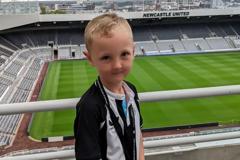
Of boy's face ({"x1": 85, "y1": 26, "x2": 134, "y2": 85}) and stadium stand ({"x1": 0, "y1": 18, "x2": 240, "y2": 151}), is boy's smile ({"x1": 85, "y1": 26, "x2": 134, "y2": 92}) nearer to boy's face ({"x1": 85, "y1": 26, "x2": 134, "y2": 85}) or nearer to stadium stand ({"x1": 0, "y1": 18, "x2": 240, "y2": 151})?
boy's face ({"x1": 85, "y1": 26, "x2": 134, "y2": 85})

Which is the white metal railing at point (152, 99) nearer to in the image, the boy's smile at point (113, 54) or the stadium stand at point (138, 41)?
the boy's smile at point (113, 54)

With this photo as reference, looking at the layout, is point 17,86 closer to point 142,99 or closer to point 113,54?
point 142,99

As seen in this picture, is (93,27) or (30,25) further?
(30,25)

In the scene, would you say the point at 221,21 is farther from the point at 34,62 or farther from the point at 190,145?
the point at 190,145

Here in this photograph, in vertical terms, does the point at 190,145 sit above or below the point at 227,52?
above

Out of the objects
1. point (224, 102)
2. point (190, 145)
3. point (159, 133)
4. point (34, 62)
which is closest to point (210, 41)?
point (34, 62)

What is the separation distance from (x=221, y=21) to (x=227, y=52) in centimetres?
802

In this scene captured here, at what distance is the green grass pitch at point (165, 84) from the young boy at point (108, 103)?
621 centimetres

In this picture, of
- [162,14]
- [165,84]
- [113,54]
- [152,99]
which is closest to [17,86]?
[165,84]

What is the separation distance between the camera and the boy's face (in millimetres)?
1318

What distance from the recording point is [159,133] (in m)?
11.8

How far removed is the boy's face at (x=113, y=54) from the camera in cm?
132

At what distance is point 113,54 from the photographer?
4.44 ft

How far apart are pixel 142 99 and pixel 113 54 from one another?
62 cm
